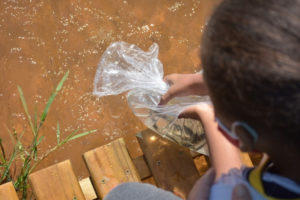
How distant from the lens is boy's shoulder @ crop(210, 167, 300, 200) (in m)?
1.09

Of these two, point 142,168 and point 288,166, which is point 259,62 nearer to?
point 288,166

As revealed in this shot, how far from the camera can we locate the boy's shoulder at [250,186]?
3.59 ft

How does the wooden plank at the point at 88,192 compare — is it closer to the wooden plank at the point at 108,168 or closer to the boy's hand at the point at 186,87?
the wooden plank at the point at 108,168

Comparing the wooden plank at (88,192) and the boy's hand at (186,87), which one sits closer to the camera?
the boy's hand at (186,87)

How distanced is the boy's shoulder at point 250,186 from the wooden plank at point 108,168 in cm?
59

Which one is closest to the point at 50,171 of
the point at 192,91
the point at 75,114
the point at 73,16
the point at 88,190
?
the point at 88,190

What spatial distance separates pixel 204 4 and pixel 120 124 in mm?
1060

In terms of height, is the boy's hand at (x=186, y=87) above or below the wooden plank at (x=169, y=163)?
above

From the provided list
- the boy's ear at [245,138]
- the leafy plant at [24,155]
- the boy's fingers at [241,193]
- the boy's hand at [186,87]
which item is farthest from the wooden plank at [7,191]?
the boy's ear at [245,138]

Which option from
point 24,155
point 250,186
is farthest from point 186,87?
point 24,155

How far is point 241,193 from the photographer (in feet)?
4.11

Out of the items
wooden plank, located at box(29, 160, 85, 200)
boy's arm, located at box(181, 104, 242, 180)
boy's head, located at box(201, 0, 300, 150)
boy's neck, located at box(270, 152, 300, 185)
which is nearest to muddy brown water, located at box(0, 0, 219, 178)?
wooden plank, located at box(29, 160, 85, 200)

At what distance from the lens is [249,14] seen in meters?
0.88

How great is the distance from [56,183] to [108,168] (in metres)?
0.26
